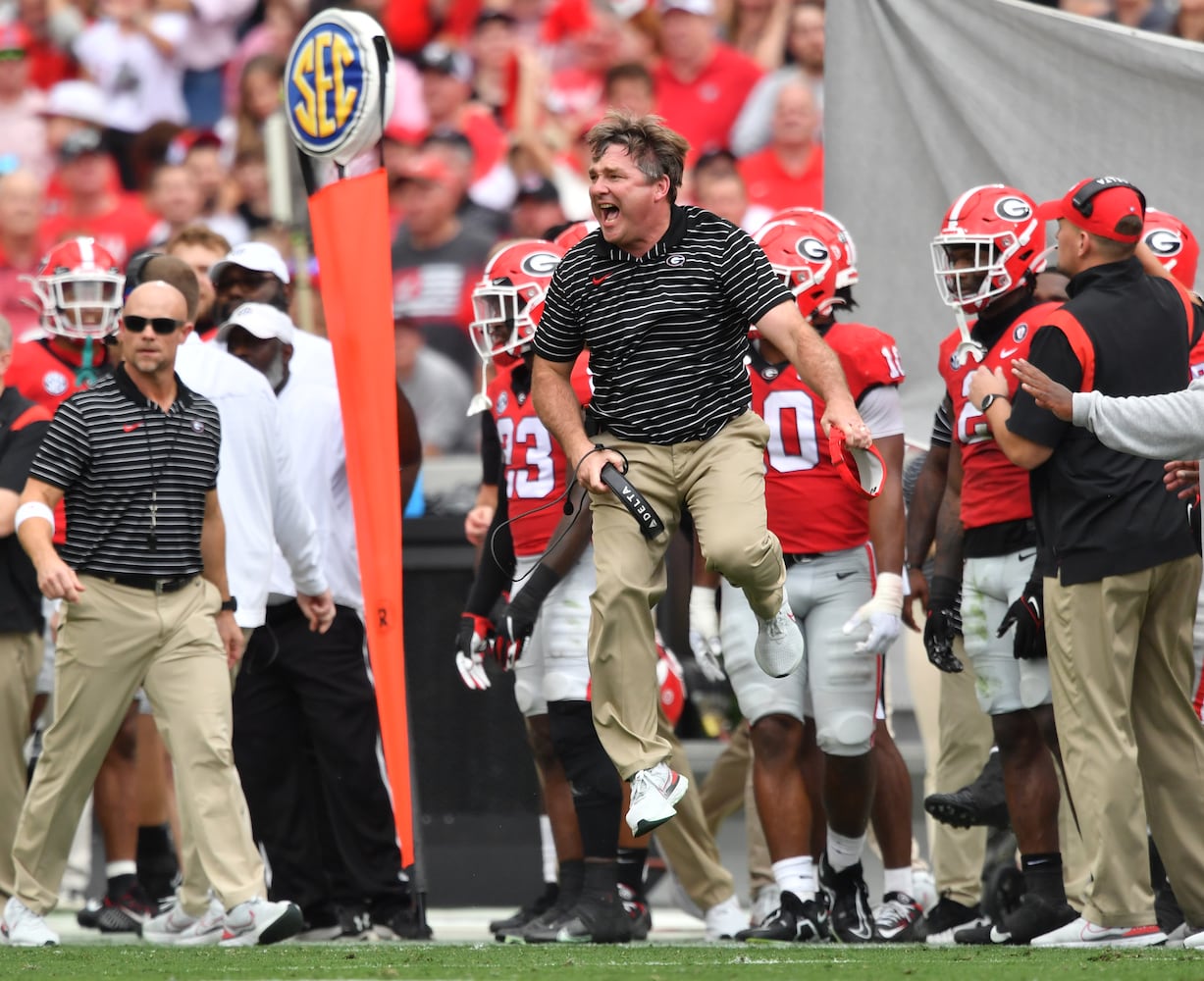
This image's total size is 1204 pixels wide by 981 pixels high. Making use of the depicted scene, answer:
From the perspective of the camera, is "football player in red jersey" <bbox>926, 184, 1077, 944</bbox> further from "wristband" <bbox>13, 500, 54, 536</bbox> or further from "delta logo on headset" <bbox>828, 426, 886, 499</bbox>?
"wristband" <bbox>13, 500, 54, 536</bbox>

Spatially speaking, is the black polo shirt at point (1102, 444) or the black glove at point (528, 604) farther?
the black glove at point (528, 604)

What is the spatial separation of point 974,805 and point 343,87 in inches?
129

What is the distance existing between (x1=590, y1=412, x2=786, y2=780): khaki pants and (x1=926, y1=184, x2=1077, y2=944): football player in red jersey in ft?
3.15

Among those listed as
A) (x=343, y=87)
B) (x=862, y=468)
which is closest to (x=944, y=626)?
(x=862, y=468)

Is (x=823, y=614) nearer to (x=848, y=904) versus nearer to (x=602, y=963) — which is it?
(x=848, y=904)

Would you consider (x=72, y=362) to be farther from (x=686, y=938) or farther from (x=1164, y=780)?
(x=1164, y=780)

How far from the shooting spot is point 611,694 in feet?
20.5

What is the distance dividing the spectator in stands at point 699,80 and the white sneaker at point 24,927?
6940 millimetres

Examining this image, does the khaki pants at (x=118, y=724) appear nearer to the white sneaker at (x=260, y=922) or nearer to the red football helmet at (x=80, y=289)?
the white sneaker at (x=260, y=922)

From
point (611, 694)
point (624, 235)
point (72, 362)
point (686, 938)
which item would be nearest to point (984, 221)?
point (624, 235)

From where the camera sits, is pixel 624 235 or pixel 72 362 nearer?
pixel 624 235

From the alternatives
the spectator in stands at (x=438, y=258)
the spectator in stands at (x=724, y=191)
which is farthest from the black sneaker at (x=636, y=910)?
the spectator in stands at (x=438, y=258)

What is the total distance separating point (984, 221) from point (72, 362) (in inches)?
145

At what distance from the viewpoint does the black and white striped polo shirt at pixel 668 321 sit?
6266mm
